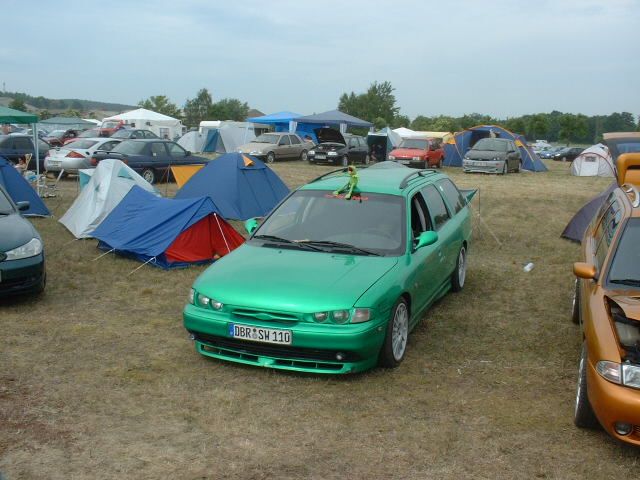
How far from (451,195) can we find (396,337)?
3.12 metres

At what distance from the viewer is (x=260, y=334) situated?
513cm

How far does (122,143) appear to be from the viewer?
18.8m

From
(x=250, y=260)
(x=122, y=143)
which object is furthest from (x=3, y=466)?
(x=122, y=143)

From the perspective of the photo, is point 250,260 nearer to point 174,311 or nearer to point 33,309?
point 174,311

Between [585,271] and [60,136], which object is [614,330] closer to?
[585,271]

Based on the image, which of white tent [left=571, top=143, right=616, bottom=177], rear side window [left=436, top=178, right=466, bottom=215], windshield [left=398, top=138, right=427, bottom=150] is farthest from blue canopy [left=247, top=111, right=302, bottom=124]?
rear side window [left=436, top=178, right=466, bottom=215]

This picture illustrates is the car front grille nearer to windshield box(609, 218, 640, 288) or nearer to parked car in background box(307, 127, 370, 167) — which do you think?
windshield box(609, 218, 640, 288)

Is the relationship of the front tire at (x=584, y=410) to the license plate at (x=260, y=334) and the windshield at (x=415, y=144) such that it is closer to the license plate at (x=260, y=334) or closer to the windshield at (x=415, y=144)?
the license plate at (x=260, y=334)

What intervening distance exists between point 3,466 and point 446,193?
18.7 ft

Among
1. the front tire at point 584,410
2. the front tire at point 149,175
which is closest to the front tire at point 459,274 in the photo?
the front tire at point 584,410

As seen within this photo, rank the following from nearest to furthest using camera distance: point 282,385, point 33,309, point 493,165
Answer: point 282,385 < point 33,309 < point 493,165

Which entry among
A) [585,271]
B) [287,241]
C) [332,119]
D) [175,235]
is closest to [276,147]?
→ [332,119]

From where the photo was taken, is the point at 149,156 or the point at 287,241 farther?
the point at 149,156

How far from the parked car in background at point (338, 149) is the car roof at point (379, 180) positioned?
68.7 ft
